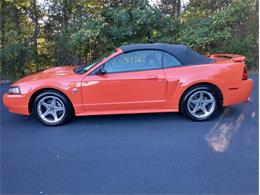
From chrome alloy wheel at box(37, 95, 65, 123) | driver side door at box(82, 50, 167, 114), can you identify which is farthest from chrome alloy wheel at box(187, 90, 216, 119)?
chrome alloy wheel at box(37, 95, 65, 123)

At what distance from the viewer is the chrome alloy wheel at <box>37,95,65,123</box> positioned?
16.4 feet

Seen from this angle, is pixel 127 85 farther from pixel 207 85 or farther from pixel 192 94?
pixel 207 85

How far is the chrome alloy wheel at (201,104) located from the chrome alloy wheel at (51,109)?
2073 millimetres

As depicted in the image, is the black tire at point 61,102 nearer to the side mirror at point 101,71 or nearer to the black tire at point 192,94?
the side mirror at point 101,71

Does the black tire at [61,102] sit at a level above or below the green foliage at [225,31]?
below

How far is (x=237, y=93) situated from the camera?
5.15 meters

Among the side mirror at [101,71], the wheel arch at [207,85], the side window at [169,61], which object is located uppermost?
the side window at [169,61]

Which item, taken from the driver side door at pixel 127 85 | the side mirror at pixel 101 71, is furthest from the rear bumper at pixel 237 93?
the side mirror at pixel 101 71

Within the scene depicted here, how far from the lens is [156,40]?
9.10m

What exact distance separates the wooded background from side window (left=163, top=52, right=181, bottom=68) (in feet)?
12.5

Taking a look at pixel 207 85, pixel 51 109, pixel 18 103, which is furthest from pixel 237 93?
pixel 18 103

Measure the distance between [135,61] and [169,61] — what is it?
554mm

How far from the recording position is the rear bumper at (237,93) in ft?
16.7

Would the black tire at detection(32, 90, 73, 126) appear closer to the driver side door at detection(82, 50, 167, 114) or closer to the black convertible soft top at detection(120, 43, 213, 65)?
the driver side door at detection(82, 50, 167, 114)
